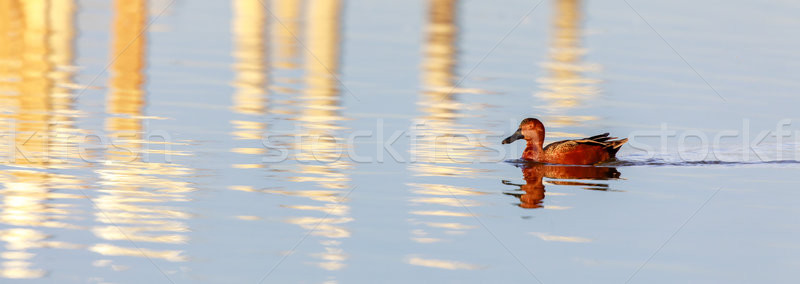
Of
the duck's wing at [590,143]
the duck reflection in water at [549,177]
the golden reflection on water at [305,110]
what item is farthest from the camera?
the duck's wing at [590,143]

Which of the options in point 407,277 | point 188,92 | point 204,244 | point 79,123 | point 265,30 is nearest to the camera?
point 407,277

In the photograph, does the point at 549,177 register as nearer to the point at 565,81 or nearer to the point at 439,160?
the point at 439,160

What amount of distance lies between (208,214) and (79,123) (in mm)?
5176

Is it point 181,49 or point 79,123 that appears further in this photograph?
point 181,49

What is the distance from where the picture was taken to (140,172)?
13.0m

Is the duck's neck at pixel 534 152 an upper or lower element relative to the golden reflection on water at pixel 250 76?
lower

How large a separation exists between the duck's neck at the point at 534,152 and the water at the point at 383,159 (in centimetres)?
15

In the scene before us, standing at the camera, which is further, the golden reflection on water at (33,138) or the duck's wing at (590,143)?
the duck's wing at (590,143)

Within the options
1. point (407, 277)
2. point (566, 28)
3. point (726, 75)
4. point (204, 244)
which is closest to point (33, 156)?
point (204, 244)

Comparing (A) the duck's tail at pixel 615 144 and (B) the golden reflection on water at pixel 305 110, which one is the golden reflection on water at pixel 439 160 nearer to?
(B) the golden reflection on water at pixel 305 110

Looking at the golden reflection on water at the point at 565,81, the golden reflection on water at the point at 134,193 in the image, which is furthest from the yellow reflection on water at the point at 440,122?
the golden reflection on water at the point at 134,193

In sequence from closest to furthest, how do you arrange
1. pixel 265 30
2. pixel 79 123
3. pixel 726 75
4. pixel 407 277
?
pixel 407 277 → pixel 79 123 → pixel 726 75 → pixel 265 30

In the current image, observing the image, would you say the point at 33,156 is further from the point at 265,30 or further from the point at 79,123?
the point at 265,30

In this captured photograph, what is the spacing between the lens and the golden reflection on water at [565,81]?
1825 cm
